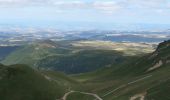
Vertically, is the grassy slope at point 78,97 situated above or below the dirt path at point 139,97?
below

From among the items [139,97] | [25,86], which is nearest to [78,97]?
[25,86]

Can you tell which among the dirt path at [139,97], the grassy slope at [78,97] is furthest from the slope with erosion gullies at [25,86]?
the dirt path at [139,97]

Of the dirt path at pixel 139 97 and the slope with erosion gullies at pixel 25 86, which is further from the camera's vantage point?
the slope with erosion gullies at pixel 25 86

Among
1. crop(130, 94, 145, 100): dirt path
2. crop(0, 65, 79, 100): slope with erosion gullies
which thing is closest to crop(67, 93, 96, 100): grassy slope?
crop(0, 65, 79, 100): slope with erosion gullies

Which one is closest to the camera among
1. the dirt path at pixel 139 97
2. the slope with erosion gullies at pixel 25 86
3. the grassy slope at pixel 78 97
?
the dirt path at pixel 139 97

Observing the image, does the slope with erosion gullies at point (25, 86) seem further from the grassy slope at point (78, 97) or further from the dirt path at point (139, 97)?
the dirt path at point (139, 97)

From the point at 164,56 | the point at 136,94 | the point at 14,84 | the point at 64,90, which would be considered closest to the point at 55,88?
the point at 64,90

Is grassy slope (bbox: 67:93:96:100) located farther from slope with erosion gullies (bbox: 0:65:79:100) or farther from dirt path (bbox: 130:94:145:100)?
dirt path (bbox: 130:94:145:100)

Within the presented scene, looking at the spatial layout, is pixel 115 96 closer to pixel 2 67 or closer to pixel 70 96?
pixel 70 96

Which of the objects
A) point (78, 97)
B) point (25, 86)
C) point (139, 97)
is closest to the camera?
point (139, 97)

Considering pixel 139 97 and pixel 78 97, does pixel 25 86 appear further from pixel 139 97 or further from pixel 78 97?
pixel 139 97
